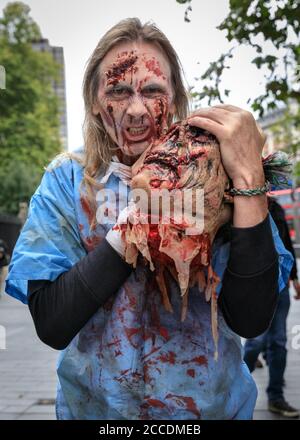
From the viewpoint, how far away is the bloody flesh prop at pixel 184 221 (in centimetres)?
114

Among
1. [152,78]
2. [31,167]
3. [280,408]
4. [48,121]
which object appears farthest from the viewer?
[48,121]

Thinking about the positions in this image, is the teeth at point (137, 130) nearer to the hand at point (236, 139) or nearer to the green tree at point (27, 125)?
the hand at point (236, 139)

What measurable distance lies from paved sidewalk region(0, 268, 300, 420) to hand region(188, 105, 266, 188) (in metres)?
3.04

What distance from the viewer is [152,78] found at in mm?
1438

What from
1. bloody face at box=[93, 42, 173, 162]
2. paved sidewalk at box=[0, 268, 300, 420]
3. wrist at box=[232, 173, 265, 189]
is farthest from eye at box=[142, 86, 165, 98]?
paved sidewalk at box=[0, 268, 300, 420]

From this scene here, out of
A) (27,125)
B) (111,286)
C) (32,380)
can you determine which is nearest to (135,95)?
(111,286)

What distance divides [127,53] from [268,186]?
529 millimetres

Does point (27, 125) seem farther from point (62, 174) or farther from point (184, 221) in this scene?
point (184, 221)

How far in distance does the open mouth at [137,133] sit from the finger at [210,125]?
0.23 m

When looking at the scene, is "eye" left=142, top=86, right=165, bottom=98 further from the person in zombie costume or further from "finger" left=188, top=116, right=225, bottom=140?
"finger" left=188, top=116, right=225, bottom=140

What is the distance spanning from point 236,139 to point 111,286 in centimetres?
44

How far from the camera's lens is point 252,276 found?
4.09 ft
